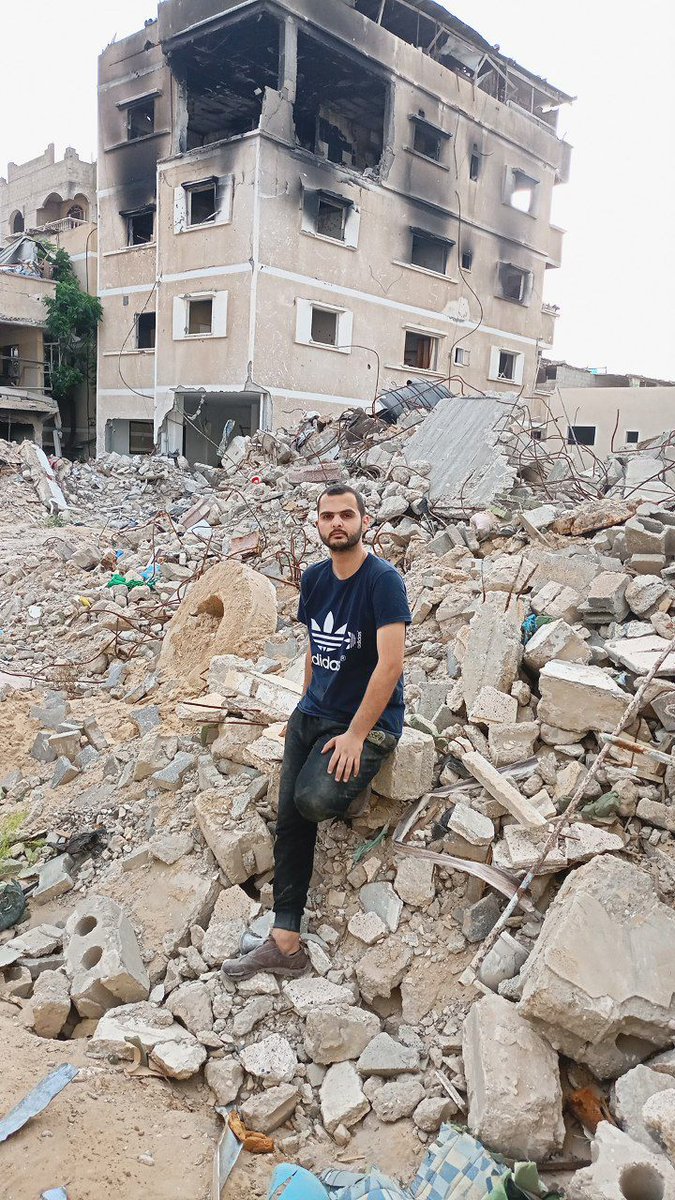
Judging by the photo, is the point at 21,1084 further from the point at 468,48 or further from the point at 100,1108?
the point at 468,48

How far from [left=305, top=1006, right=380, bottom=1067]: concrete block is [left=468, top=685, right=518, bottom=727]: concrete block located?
4.71 ft

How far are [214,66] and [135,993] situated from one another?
68.2 ft

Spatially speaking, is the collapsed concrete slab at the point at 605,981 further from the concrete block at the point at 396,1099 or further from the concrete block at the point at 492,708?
the concrete block at the point at 492,708

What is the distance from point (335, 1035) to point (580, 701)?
5.65 ft

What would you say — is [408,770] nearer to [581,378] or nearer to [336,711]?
[336,711]

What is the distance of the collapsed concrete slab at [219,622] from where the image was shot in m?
5.40

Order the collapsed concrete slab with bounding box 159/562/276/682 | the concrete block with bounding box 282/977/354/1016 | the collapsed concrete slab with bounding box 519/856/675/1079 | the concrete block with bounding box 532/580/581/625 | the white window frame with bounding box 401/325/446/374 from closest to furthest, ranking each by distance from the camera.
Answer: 1. the collapsed concrete slab with bounding box 519/856/675/1079
2. the concrete block with bounding box 282/977/354/1016
3. the concrete block with bounding box 532/580/581/625
4. the collapsed concrete slab with bounding box 159/562/276/682
5. the white window frame with bounding box 401/325/446/374

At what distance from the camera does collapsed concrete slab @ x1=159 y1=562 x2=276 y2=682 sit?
540 centimetres

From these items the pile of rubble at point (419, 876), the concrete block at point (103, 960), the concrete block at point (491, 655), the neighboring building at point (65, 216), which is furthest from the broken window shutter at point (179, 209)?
the concrete block at point (103, 960)

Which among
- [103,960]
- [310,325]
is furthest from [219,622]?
[310,325]

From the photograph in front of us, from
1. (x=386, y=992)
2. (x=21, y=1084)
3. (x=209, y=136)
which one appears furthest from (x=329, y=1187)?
(x=209, y=136)

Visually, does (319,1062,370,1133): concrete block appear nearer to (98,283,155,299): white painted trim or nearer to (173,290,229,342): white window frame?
(173,290,229,342): white window frame

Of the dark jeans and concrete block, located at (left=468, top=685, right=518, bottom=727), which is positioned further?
concrete block, located at (left=468, top=685, right=518, bottom=727)

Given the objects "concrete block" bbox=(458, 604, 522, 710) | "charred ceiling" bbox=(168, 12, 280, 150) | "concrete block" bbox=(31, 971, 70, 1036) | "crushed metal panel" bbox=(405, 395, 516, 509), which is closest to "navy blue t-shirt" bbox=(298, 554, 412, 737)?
"concrete block" bbox=(458, 604, 522, 710)
